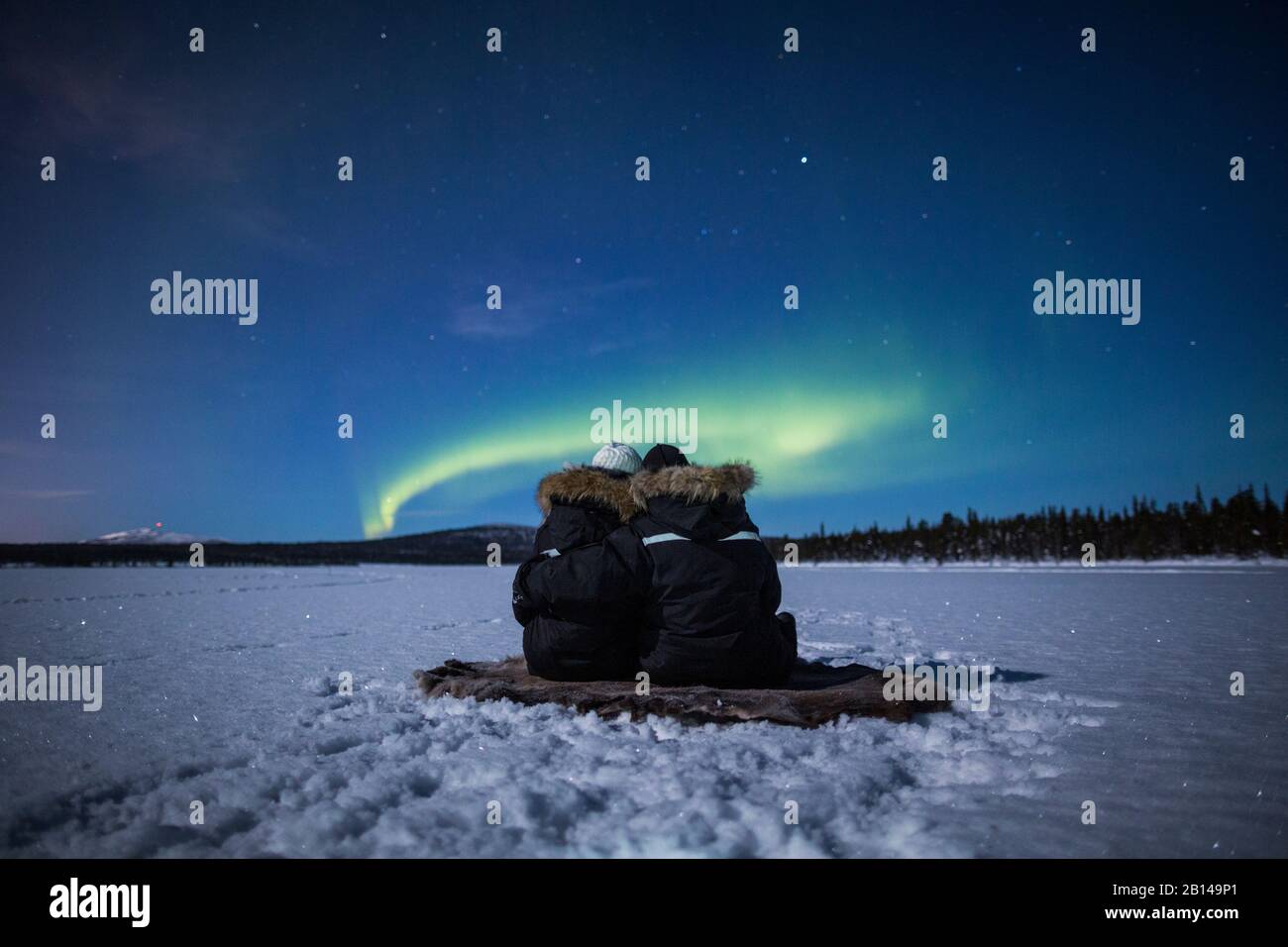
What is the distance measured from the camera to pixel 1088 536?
79438mm

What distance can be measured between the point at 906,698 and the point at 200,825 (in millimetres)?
4298

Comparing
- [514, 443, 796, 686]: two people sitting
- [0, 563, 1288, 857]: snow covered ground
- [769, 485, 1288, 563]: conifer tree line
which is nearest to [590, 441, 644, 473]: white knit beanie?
[514, 443, 796, 686]: two people sitting

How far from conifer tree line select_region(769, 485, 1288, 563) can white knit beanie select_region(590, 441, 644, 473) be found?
59651 millimetres

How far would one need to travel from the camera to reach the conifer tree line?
65.6 m

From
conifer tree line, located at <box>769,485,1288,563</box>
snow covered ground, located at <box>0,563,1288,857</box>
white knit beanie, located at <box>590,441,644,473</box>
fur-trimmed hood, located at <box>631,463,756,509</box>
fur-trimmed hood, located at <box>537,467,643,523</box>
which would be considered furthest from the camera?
conifer tree line, located at <box>769,485,1288,563</box>

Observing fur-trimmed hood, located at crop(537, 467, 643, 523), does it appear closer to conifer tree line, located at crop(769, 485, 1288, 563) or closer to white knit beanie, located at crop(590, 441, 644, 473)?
white knit beanie, located at crop(590, 441, 644, 473)

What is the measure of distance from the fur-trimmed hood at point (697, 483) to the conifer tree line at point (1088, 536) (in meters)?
60.1

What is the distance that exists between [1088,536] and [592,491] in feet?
300

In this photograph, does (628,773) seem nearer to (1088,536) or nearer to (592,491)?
(592,491)

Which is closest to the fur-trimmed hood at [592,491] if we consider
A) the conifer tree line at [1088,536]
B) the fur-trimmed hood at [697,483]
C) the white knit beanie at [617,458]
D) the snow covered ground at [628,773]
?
the fur-trimmed hood at [697,483]

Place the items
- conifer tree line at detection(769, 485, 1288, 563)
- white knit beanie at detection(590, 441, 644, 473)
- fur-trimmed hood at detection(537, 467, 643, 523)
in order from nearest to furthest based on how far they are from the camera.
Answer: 1. fur-trimmed hood at detection(537, 467, 643, 523)
2. white knit beanie at detection(590, 441, 644, 473)
3. conifer tree line at detection(769, 485, 1288, 563)

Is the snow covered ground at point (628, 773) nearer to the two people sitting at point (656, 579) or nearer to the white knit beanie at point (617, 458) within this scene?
the two people sitting at point (656, 579)

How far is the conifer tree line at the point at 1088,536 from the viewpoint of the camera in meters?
65.6
